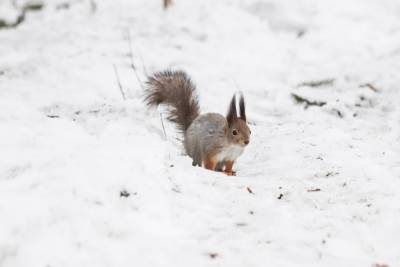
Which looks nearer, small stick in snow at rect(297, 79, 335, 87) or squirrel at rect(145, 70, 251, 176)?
squirrel at rect(145, 70, 251, 176)

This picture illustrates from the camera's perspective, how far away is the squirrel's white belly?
4.39m

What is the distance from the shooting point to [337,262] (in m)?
2.71

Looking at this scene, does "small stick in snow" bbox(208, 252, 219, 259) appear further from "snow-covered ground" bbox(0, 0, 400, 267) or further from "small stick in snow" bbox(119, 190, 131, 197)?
"small stick in snow" bbox(119, 190, 131, 197)

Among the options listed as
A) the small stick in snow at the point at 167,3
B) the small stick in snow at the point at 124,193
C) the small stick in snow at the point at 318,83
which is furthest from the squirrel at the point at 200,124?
the small stick in snow at the point at 167,3

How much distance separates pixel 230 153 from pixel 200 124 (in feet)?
1.13

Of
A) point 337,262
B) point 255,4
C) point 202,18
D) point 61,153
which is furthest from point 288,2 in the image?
point 337,262

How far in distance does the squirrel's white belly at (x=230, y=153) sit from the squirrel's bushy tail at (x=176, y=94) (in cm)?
50

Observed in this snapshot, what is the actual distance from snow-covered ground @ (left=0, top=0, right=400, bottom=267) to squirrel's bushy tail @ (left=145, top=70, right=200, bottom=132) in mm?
231

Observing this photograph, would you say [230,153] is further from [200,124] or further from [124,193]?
[124,193]

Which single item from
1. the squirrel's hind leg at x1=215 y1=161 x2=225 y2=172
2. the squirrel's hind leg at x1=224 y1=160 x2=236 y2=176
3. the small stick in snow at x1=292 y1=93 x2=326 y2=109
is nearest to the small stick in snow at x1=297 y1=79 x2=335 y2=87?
the small stick in snow at x1=292 y1=93 x2=326 y2=109

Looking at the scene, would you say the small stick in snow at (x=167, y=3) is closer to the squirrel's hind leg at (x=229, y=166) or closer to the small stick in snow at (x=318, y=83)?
the small stick in snow at (x=318, y=83)

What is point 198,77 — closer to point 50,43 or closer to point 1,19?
point 50,43

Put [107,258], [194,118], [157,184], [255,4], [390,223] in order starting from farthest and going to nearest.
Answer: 1. [255,4]
2. [194,118]
3. [157,184]
4. [390,223]
5. [107,258]

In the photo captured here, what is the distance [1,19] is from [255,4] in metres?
3.03
